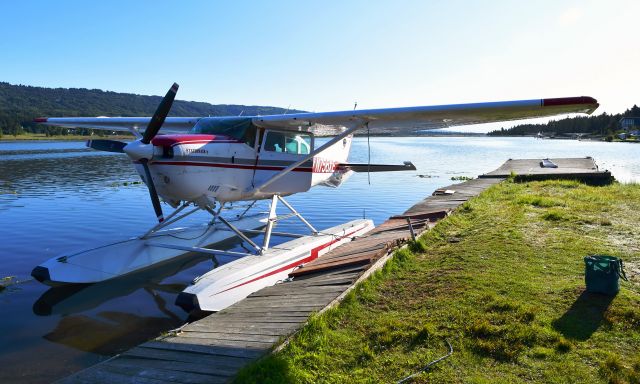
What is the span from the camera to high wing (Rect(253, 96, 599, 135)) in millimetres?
5973

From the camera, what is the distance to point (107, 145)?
6.86m

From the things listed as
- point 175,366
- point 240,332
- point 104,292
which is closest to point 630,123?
point 104,292

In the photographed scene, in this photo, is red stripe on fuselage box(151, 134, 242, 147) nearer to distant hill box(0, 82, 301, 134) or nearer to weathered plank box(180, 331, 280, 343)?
weathered plank box(180, 331, 280, 343)

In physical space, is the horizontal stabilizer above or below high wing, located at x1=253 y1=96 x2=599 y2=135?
below

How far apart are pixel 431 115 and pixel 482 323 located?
4.12 meters

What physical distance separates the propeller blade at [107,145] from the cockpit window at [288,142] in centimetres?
247

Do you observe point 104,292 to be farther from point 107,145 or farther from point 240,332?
point 240,332

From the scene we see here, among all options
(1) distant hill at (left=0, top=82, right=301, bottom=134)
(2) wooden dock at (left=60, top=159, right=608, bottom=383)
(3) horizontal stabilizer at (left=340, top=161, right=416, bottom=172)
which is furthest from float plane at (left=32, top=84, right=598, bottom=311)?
(1) distant hill at (left=0, top=82, right=301, bottom=134)

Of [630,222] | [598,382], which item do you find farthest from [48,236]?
[630,222]

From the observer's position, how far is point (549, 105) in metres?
5.96

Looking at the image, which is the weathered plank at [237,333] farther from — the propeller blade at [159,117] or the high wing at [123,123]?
the high wing at [123,123]

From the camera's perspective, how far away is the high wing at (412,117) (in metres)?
6.03

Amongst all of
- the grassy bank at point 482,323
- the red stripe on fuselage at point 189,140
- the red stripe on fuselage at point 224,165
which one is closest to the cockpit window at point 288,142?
the red stripe on fuselage at point 224,165

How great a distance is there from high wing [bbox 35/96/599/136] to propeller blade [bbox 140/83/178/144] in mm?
1198
